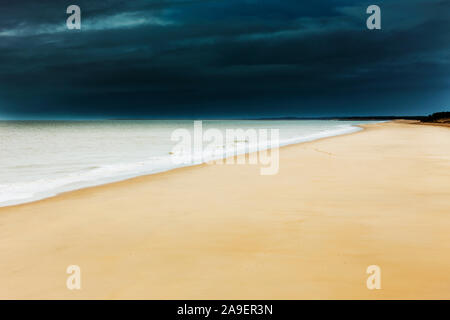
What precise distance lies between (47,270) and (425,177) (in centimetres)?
893

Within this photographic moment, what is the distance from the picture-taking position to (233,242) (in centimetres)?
447

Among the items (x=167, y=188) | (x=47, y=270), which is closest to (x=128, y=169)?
(x=167, y=188)

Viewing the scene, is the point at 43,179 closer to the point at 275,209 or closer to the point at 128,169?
the point at 128,169

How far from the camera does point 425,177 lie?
9141 millimetres

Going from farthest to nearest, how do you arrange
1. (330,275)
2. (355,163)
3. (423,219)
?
(355,163) < (423,219) < (330,275)

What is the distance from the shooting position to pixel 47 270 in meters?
3.69

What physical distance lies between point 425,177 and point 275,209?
17.2ft

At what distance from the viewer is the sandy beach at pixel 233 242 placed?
327 centimetres

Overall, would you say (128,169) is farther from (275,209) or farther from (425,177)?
(425,177)

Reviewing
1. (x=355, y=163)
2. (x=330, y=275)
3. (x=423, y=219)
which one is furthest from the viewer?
(x=355, y=163)

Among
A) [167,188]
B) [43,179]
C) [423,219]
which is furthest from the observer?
[43,179]

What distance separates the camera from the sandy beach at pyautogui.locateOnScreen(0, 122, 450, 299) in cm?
327
